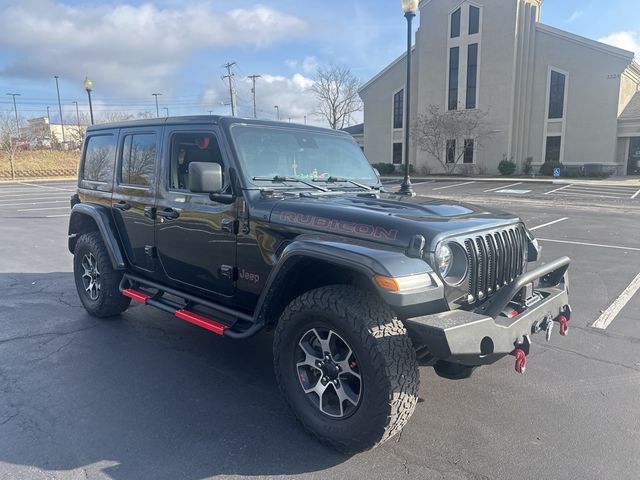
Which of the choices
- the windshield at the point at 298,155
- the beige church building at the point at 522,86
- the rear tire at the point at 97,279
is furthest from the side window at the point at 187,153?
the beige church building at the point at 522,86

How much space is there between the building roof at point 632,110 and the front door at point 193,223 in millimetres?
33836

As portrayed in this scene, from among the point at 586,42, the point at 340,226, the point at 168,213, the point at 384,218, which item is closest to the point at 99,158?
the point at 168,213

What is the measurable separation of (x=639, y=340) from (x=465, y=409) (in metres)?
2.29

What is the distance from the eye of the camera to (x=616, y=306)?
5.46 meters

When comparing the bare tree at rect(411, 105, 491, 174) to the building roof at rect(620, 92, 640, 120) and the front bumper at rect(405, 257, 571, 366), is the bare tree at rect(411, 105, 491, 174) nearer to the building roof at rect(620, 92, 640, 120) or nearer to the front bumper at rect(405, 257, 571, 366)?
the building roof at rect(620, 92, 640, 120)

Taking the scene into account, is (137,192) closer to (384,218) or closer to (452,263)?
(384,218)

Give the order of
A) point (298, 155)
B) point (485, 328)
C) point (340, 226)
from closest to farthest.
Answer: point (485, 328) < point (340, 226) < point (298, 155)

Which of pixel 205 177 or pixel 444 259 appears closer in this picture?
pixel 444 259

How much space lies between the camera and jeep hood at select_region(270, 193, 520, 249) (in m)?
2.79

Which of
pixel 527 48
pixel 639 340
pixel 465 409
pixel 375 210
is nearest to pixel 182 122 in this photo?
pixel 375 210

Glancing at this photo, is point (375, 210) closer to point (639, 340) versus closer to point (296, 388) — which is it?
point (296, 388)

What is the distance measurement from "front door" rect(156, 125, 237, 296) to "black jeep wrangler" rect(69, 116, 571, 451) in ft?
0.05

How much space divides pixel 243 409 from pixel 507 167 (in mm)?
32966

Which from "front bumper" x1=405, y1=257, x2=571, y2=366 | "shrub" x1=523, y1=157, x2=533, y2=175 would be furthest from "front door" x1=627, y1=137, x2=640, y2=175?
"front bumper" x1=405, y1=257, x2=571, y2=366
